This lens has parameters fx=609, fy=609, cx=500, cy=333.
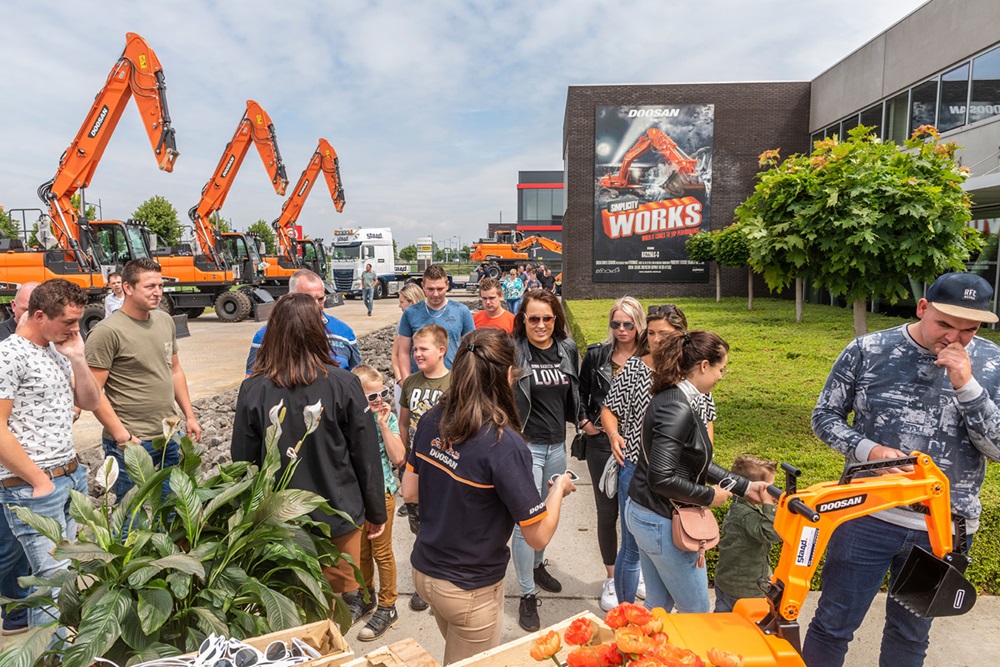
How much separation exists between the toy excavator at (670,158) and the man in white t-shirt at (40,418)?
2339 cm

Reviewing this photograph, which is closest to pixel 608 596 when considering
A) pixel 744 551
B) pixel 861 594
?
pixel 744 551

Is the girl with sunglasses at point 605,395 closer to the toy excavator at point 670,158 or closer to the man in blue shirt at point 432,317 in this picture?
the man in blue shirt at point 432,317

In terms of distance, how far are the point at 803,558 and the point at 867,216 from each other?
421 centimetres

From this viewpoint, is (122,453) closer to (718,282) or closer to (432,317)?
(432,317)

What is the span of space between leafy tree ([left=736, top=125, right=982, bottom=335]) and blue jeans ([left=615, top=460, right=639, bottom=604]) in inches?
128

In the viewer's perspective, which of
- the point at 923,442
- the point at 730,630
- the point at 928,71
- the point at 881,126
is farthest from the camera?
the point at 881,126

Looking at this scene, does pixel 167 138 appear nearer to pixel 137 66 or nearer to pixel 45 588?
pixel 137 66

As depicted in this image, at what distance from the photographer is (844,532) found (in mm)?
2449

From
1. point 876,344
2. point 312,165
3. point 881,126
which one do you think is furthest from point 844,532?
point 312,165

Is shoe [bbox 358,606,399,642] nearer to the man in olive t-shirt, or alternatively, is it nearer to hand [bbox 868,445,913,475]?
the man in olive t-shirt

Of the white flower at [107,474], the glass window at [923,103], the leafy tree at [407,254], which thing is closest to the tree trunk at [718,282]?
the glass window at [923,103]

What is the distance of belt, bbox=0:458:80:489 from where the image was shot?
2.86 meters

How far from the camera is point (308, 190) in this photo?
26828 millimetres

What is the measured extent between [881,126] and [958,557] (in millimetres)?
19464
